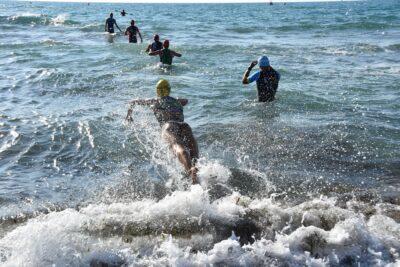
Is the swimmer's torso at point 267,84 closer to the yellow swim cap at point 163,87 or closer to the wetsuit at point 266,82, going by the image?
the wetsuit at point 266,82

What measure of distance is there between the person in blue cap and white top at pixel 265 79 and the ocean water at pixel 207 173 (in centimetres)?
27

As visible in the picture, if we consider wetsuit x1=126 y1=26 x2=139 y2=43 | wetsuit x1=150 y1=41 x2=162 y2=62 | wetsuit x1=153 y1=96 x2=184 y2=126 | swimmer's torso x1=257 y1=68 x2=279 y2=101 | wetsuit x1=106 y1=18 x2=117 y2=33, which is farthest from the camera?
wetsuit x1=106 y1=18 x2=117 y2=33

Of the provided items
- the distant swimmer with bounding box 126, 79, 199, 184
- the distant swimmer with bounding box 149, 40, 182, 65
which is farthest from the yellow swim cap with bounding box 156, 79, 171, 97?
the distant swimmer with bounding box 149, 40, 182, 65

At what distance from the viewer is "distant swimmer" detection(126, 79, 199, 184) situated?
22.0 ft

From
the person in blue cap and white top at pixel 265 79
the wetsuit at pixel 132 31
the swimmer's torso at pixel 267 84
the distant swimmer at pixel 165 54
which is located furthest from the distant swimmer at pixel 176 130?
the wetsuit at pixel 132 31

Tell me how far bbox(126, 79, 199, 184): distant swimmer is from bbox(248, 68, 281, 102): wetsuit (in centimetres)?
252

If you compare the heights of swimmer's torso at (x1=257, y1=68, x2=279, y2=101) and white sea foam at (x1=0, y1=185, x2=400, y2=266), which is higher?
swimmer's torso at (x1=257, y1=68, x2=279, y2=101)

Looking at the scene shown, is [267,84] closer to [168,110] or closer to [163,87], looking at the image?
[163,87]

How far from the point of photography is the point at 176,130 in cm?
730

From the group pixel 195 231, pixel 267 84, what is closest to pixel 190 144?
pixel 195 231

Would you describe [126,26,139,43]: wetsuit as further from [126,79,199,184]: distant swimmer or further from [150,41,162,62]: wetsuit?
[126,79,199,184]: distant swimmer

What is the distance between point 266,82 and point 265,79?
0.40ft

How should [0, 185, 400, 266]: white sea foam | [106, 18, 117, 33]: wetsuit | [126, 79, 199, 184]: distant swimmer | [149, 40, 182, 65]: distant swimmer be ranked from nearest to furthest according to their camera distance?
[0, 185, 400, 266]: white sea foam < [126, 79, 199, 184]: distant swimmer < [149, 40, 182, 65]: distant swimmer < [106, 18, 117, 33]: wetsuit

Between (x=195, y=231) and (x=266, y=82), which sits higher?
(x=266, y=82)
